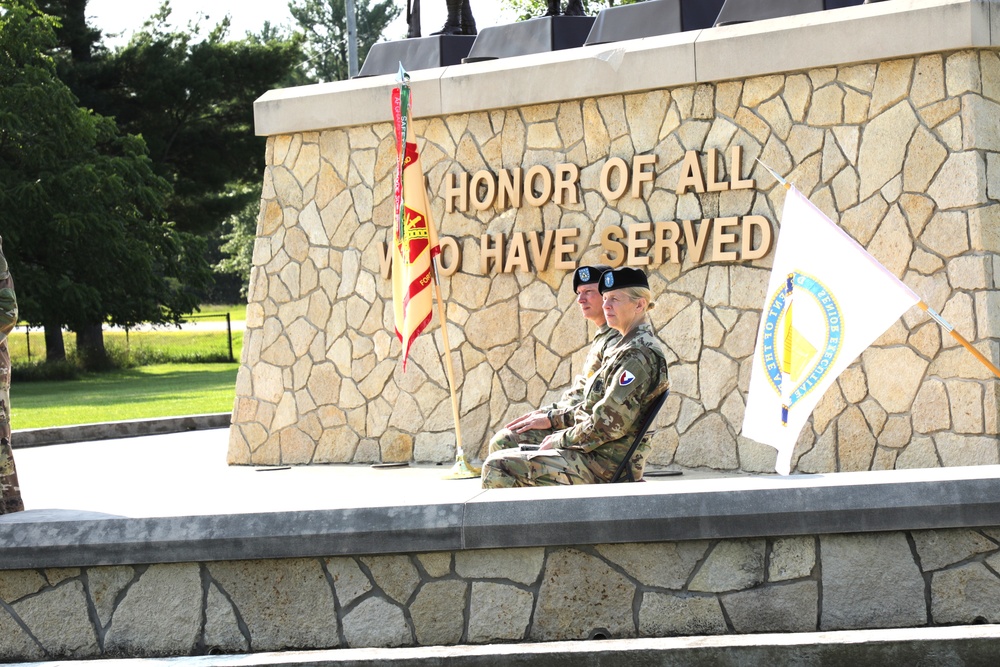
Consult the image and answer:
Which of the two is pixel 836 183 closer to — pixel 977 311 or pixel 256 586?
pixel 977 311

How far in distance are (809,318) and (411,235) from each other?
4.26 metres

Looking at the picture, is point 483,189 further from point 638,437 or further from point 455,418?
point 638,437

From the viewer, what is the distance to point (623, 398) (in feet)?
19.6

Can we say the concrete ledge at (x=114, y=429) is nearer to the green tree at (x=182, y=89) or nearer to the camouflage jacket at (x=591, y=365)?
the camouflage jacket at (x=591, y=365)

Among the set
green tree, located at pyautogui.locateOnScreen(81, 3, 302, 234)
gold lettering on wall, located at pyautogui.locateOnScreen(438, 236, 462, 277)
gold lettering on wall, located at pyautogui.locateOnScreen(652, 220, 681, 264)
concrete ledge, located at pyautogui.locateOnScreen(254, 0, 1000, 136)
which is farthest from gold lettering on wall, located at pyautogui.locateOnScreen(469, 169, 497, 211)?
green tree, located at pyautogui.locateOnScreen(81, 3, 302, 234)

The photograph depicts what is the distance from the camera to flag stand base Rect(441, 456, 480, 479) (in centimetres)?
926

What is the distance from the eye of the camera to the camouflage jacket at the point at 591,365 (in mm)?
6746

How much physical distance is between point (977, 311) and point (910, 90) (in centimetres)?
142

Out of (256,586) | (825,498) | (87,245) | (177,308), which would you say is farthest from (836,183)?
(177,308)

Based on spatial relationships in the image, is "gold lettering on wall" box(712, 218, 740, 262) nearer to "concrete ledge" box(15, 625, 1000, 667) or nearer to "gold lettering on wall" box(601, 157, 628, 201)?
"gold lettering on wall" box(601, 157, 628, 201)

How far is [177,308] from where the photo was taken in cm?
3462

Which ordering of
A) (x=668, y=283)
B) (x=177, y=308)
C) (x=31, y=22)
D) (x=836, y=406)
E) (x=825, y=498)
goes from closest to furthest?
(x=825, y=498) → (x=836, y=406) → (x=668, y=283) → (x=31, y=22) → (x=177, y=308)

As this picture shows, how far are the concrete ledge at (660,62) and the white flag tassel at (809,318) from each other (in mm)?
2656

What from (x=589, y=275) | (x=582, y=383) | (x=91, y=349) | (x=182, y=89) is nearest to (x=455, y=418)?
(x=582, y=383)
